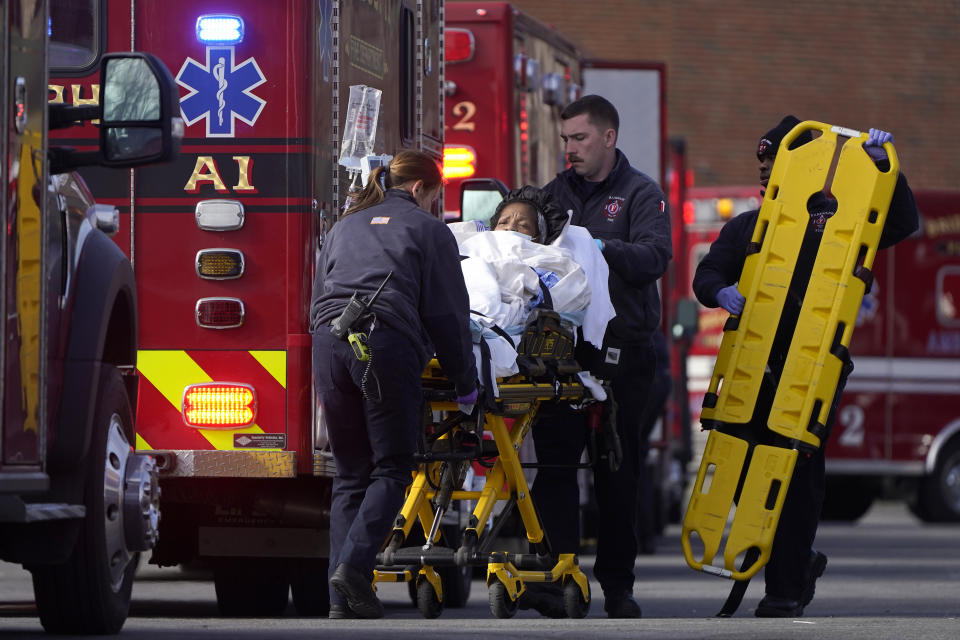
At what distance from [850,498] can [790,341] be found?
12148mm

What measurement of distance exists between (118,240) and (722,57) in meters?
20.2

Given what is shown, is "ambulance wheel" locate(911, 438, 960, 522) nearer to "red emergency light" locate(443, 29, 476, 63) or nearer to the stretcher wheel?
"red emergency light" locate(443, 29, 476, 63)

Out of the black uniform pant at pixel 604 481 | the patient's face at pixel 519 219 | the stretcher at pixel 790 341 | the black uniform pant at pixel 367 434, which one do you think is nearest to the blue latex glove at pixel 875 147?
the stretcher at pixel 790 341

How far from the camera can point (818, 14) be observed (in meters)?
27.7

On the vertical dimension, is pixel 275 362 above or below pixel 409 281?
below

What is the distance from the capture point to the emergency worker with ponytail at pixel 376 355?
7.40 meters

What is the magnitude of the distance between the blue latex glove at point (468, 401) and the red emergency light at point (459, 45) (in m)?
4.93

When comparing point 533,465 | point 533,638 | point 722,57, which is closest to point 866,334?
point 722,57

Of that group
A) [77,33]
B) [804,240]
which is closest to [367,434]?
[77,33]

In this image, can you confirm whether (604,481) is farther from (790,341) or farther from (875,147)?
(875,147)

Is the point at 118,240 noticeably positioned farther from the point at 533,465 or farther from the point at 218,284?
the point at 533,465

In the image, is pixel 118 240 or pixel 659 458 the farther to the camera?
pixel 659 458

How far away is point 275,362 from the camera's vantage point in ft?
26.9

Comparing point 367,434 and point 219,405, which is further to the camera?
point 219,405
